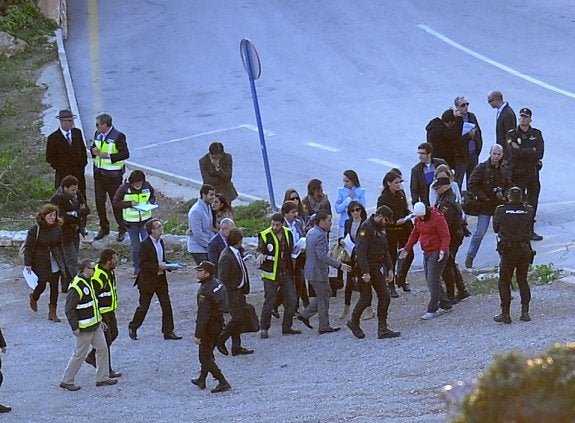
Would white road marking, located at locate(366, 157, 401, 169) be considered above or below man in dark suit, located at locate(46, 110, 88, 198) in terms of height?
below

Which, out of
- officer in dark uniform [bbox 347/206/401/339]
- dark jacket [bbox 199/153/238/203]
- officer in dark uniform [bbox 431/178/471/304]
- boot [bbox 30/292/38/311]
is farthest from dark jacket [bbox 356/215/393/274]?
boot [bbox 30/292/38/311]

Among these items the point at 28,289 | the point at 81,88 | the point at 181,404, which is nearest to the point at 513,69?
the point at 81,88

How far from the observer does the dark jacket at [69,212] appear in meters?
15.7

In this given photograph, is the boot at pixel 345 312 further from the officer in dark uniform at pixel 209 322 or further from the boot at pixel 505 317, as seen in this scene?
the officer in dark uniform at pixel 209 322

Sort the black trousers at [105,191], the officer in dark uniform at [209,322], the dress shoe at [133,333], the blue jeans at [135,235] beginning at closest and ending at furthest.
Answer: the officer in dark uniform at [209,322]
the dress shoe at [133,333]
the blue jeans at [135,235]
the black trousers at [105,191]

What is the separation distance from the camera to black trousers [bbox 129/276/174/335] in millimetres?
14211

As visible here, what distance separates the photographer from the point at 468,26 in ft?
99.0

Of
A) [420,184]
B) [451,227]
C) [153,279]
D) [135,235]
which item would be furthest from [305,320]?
[135,235]

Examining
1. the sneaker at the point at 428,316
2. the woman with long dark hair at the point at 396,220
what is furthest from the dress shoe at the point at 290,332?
the sneaker at the point at 428,316

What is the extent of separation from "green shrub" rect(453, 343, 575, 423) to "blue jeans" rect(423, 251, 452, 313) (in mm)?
8601

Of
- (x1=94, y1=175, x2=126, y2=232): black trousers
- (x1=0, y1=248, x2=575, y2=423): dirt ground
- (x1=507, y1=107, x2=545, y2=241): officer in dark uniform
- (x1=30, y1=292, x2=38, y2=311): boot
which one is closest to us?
(x1=0, y1=248, x2=575, y2=423): dirt ground

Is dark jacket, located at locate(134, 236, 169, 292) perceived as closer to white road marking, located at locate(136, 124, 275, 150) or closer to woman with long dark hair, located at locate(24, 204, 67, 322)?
woman with long dark hair, located at locate(24, 204, 67, 322)

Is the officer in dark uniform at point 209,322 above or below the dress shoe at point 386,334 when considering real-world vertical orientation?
above

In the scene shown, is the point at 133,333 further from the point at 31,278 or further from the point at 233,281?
the point at 233,281
